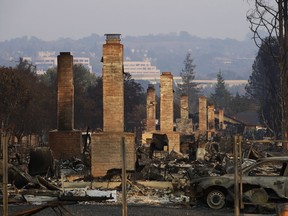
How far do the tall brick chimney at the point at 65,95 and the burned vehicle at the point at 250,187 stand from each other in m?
10.2

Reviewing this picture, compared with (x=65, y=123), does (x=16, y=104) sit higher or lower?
higher

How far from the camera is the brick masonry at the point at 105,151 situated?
81.3 ft

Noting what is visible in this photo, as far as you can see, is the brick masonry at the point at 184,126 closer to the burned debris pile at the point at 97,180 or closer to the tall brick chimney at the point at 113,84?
the burned debris pile at the point at 97,180

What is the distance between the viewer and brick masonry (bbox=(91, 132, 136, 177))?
24.8m

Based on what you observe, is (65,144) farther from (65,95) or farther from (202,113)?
(202,113)

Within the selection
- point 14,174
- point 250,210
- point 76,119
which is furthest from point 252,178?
point 76,119

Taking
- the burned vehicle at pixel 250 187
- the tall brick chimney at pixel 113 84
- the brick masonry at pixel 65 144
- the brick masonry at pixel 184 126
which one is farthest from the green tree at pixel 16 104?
the burned vehicle at pixel 250 187

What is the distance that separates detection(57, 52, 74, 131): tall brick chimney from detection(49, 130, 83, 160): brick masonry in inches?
18.8

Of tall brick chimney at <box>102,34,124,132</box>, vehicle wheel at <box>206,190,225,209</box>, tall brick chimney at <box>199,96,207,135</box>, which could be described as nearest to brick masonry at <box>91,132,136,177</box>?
tall brick chimney at <box>102,34,124,132</box>

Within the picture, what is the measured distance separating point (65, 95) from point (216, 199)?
36.6 ft

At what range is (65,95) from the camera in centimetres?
2977

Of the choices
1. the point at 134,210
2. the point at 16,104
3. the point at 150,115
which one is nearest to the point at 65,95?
the point at 134,210

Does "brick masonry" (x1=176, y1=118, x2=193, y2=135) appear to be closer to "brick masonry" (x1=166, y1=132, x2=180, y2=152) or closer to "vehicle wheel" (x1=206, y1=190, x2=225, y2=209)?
"brick masonry" (x1=166, y1=132, x2=180, y2=152)

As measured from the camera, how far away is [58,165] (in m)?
25.9
